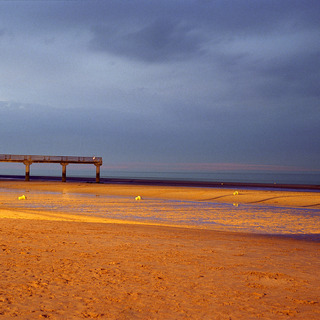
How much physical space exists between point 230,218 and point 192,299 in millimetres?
12879

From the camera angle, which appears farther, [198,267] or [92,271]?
[198,267]

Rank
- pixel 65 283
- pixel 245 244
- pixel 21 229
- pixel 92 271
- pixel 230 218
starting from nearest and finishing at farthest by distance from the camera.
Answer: pixel 65 283 → pixel 92 271 → pixel 245 244 → pixel 21 229 → pixel 230 218

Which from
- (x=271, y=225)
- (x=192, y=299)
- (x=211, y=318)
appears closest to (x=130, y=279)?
(x=192, y=299)

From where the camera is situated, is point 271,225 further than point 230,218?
No

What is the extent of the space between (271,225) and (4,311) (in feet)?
42.2

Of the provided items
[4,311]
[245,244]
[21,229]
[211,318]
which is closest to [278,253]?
[245,244]

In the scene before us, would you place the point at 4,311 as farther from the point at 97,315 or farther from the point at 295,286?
the point at 295,286

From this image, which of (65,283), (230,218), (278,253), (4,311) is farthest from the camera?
(230,218)

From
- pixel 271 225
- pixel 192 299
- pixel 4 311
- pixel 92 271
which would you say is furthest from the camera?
pixel 271 225

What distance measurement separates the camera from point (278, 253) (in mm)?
9180

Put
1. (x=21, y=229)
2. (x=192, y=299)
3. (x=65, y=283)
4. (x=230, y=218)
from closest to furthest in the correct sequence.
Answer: (x=192, y=299) < (x=65, y=283) < (x=21, y=229) < (x=230, y=218)

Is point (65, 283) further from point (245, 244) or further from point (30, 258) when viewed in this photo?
point (245, 244)

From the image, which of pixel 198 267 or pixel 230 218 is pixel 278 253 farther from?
pixel 230 218

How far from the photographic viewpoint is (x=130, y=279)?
6.60 meters
